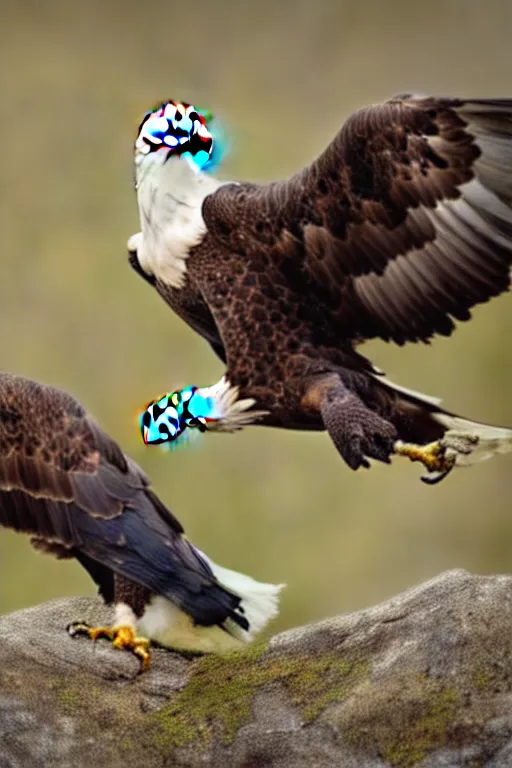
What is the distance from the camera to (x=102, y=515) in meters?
2.37

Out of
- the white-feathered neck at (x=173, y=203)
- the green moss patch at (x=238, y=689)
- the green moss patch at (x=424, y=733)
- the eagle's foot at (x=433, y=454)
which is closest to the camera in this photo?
the green moss patch at (x=424, y=733)

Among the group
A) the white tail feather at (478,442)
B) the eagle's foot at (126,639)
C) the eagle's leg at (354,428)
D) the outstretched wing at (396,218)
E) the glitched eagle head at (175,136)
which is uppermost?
the glitched eagle head at (175,136)

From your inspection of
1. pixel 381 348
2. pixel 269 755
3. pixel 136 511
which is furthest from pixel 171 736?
pixel 381 348

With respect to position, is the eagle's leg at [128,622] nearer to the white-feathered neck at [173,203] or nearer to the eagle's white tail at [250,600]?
the eagle's white tail at [250,600]

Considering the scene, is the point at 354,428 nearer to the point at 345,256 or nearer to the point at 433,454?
the point at 433,454

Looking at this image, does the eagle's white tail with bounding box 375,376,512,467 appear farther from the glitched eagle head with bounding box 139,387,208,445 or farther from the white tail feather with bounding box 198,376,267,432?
the glitched eagle head with bounding box 139,387,208,445

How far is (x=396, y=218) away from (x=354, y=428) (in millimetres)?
371

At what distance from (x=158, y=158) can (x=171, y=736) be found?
1.04 m

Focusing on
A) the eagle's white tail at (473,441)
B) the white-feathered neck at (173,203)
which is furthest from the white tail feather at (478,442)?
the white-feathered neck at (173,203)

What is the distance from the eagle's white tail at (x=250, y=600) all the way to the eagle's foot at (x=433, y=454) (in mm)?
364

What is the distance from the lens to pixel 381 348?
289 centimetres

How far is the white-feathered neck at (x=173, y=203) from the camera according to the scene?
254 centimetres

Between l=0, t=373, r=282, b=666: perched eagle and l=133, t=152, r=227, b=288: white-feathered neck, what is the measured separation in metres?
0.36

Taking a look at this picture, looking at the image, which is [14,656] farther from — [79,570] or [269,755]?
[79,570]
